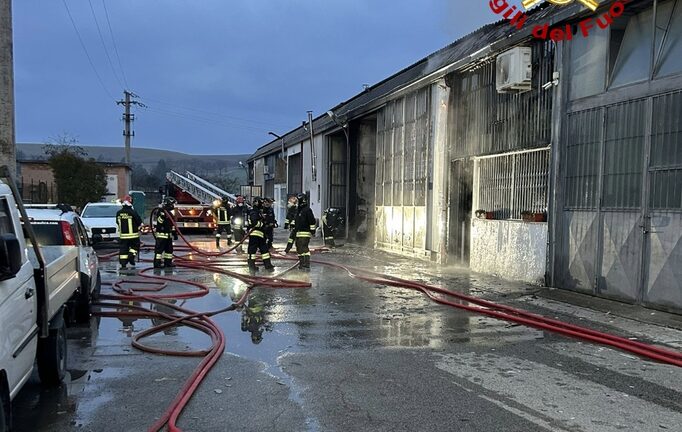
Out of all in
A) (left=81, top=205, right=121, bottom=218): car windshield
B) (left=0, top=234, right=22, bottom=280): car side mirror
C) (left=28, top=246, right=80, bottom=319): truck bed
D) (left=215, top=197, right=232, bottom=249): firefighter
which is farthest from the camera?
(left=215, top=197, right=232, bottom=249): firefighter

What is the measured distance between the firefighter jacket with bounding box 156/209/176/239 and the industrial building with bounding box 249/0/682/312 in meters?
6.84

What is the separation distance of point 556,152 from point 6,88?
1034cm

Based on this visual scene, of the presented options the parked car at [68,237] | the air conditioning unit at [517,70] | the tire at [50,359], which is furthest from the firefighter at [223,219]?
the tire at [50,359]

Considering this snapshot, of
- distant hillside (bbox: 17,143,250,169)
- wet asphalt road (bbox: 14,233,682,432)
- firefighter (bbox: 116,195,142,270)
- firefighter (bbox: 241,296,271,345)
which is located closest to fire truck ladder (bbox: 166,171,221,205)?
firefighter (bbox: 116,195,142,270)

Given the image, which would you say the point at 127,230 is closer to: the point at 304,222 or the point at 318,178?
the point at 304,222

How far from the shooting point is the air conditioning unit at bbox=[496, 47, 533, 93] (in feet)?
34.4

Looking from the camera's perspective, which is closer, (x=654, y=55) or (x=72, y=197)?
(x=654, y=55)

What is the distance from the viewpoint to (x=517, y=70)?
1050cm

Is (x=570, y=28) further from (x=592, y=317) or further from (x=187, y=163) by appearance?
(x=187, y=163)

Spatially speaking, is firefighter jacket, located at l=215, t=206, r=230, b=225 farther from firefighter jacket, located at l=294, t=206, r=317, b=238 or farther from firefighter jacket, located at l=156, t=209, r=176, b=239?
firefighter jacket, located at l=294, t=206, r=317, b=238

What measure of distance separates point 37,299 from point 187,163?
454ft

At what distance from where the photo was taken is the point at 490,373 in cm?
524

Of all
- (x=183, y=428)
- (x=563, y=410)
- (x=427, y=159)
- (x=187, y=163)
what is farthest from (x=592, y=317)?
(x=187, y=163)

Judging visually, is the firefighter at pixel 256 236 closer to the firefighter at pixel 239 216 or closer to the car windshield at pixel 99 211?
the firefighter at pixel 239 216
